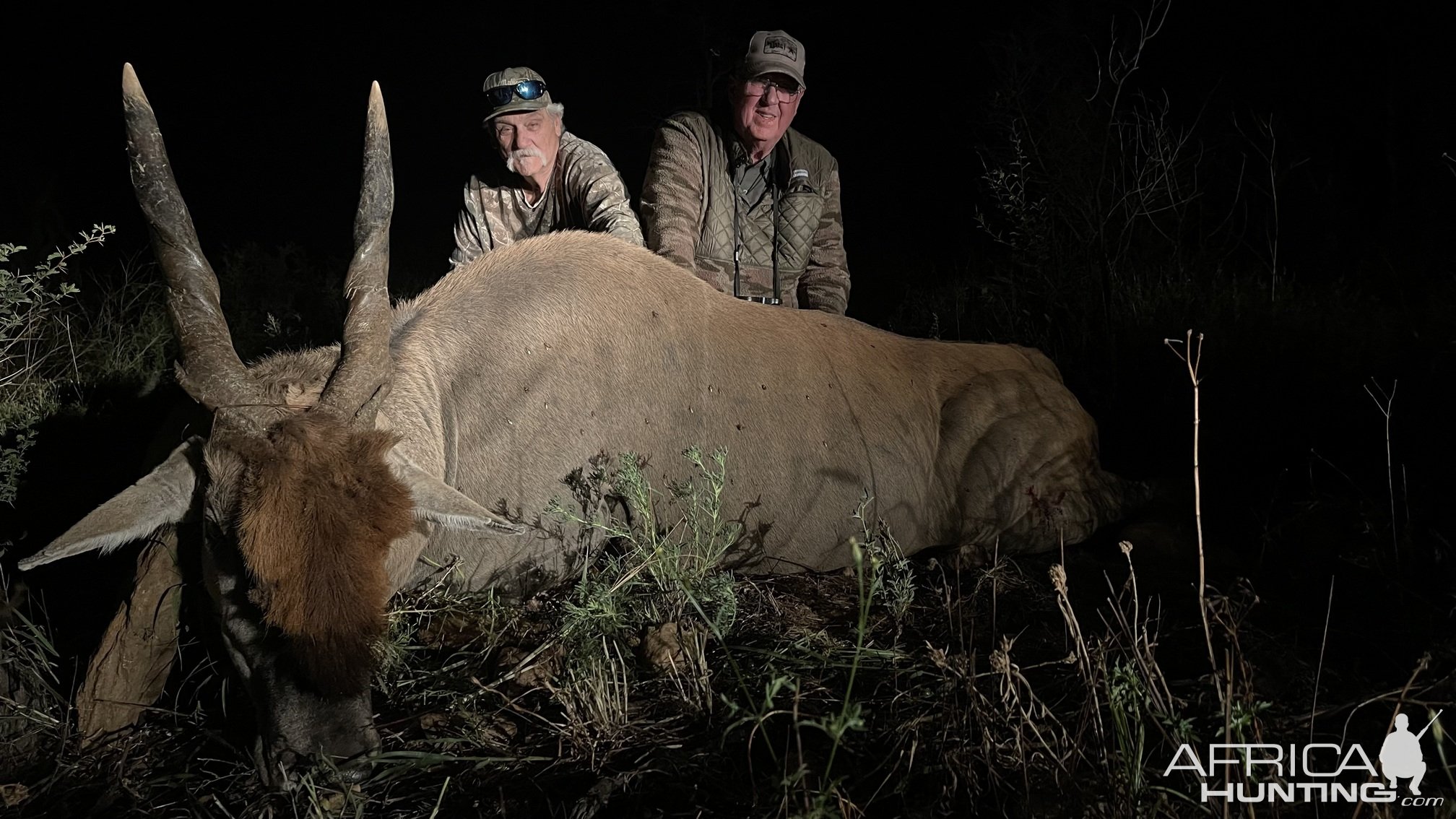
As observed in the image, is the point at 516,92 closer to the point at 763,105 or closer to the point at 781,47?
the point at 763,105

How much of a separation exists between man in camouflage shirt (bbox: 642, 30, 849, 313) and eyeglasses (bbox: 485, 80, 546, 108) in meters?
0.78

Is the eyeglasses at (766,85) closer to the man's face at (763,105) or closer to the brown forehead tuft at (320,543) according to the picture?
the man's face at (763,105)

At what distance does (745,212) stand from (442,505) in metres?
3.71

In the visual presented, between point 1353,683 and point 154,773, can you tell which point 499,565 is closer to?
point 154,773

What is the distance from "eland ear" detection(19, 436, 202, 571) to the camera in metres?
2.46

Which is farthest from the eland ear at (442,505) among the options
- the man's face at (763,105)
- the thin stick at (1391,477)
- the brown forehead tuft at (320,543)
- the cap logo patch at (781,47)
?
the cap logo patch at (781,47)

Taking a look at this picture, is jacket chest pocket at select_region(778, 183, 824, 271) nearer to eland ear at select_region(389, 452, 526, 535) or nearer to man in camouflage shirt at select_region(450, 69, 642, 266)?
man in camouflage shirt at select_region(450, 69, 642, 266)

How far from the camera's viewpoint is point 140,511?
2.57 m

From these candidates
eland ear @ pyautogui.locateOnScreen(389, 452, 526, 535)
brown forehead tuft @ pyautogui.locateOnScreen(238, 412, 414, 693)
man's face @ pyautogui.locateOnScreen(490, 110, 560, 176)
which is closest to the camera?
brown forehead tuft @ pyautogui.locateOnScreen(238, 412, 414, 693)

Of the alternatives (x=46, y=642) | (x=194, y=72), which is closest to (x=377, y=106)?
(x=46, y=642)

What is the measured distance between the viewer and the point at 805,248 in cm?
620

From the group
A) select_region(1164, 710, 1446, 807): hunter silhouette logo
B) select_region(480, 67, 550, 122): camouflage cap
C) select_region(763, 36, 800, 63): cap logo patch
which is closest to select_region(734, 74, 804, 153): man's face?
select_region(763, 36, 800, 63): cap logo patch

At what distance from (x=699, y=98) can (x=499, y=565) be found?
631 inches

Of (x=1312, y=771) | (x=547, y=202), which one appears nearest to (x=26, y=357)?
(x=547, y=202)
